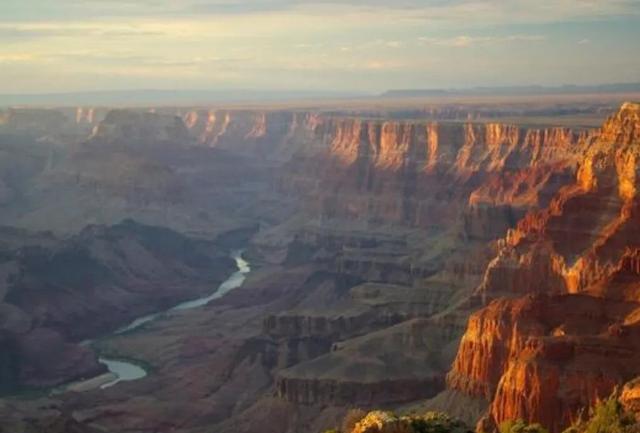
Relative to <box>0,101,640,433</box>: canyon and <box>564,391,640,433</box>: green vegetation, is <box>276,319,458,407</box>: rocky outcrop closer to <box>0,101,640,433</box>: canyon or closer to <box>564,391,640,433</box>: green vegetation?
<box>0,101,640,433</box>: canyon

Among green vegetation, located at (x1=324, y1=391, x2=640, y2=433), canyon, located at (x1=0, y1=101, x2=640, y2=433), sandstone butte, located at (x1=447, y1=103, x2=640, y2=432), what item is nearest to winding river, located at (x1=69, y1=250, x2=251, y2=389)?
canyon, located at (x1=0, y1=101, x2=640, y2=433)

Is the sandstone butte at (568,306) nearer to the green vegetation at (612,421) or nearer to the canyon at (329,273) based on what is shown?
the canyon at (329,273)

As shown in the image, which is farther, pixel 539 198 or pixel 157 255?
pixel 157 255

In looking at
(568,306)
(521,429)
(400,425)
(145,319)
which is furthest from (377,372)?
(145,319)

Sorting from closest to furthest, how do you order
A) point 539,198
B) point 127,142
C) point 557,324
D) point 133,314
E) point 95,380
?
point 557,324 → point 95,380 → point 539,198 → point 133,314 → point 127,142

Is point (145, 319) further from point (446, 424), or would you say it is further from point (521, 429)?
point (446, 424)

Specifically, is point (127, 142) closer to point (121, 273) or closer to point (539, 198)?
point (121, 273)

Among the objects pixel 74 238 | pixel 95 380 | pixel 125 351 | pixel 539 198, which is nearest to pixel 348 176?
pixel 74 238
